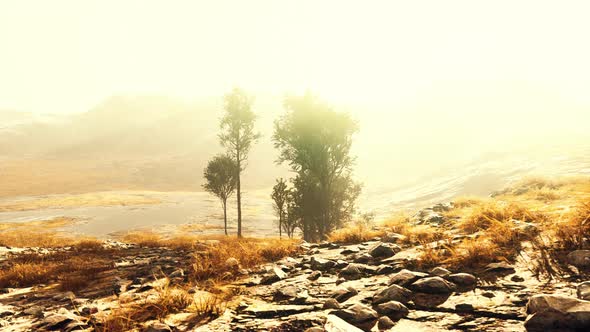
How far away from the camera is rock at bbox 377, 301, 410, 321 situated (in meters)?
3.73

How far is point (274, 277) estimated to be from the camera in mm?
6109

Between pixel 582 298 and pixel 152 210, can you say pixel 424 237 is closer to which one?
pixel 582 298

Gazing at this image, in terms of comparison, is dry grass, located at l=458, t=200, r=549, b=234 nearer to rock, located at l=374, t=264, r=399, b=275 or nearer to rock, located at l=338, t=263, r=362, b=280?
rock, located at l=374, t=264, r=399, b=275

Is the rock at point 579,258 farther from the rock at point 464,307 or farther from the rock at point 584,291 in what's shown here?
the rock at point 464,307

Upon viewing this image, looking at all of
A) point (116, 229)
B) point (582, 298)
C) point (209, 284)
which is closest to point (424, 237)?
point (582, 298)

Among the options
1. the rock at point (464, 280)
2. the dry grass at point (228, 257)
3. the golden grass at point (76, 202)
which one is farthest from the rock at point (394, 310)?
the golden grass at point (76, 202)

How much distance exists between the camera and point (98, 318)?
A: 4258 mm

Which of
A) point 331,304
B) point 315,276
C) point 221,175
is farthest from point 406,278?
point 221,175

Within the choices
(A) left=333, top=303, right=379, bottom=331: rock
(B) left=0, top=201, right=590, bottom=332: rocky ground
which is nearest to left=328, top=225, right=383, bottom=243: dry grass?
(B) left=0, top=201, right=590, bottom=332: rocky ground

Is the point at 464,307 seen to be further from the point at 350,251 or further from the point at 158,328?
the point at 350,251

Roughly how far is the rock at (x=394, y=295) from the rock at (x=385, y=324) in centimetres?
65

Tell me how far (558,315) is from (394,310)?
→ 154 centimetres

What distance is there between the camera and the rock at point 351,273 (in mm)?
5710

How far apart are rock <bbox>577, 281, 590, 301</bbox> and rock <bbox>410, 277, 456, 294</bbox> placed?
1.31 m
